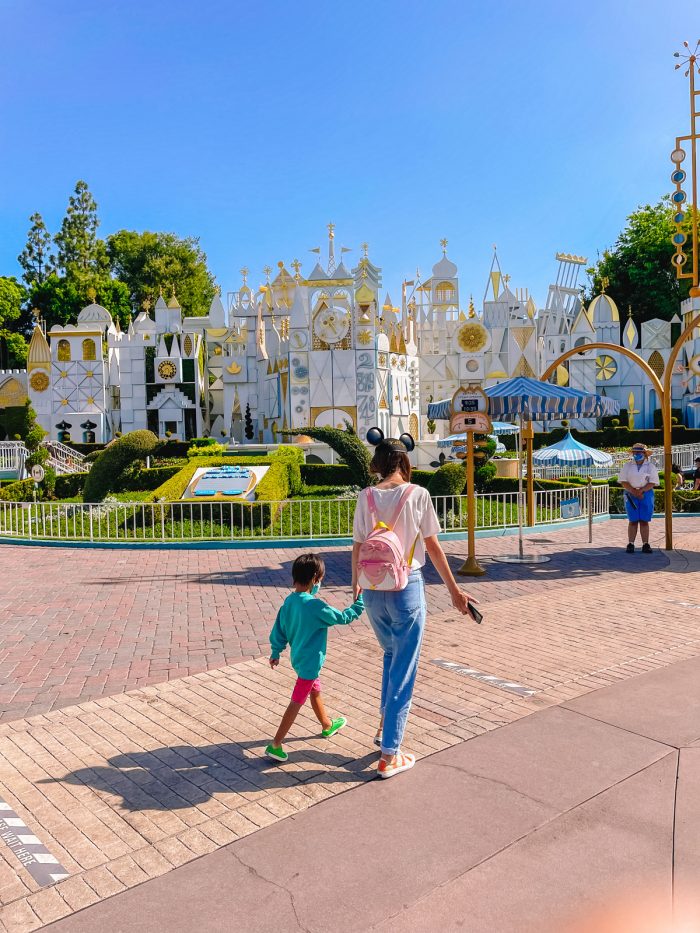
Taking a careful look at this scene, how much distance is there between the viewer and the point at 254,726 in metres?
5.05

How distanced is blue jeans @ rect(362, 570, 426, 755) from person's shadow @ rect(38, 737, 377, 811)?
0.34 meters

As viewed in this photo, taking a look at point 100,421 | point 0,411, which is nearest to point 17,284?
point 0,411

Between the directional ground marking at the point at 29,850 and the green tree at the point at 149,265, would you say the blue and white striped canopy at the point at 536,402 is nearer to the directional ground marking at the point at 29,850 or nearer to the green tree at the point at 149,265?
the directional ground marking at the point at 29,850

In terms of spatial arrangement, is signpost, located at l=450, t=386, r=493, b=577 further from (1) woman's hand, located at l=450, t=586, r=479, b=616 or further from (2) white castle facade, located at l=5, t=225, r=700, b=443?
(2) white castle facade, located at l=5, t=225, r=700, b=443

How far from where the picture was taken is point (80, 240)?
2510 inches

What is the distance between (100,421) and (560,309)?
33.0 m

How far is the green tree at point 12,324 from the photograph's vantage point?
57.9 metres

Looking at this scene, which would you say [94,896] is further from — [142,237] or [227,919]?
[142,237]

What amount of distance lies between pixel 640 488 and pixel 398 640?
9.14m

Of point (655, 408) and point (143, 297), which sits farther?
point (143, 297)

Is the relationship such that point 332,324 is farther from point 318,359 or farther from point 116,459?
point 116,459

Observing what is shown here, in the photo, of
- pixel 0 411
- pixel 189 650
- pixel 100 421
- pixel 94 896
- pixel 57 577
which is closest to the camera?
pixel 94 896

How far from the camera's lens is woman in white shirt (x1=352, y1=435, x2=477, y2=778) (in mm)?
4137

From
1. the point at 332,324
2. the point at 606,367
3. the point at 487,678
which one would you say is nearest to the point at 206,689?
the point at 487,678
